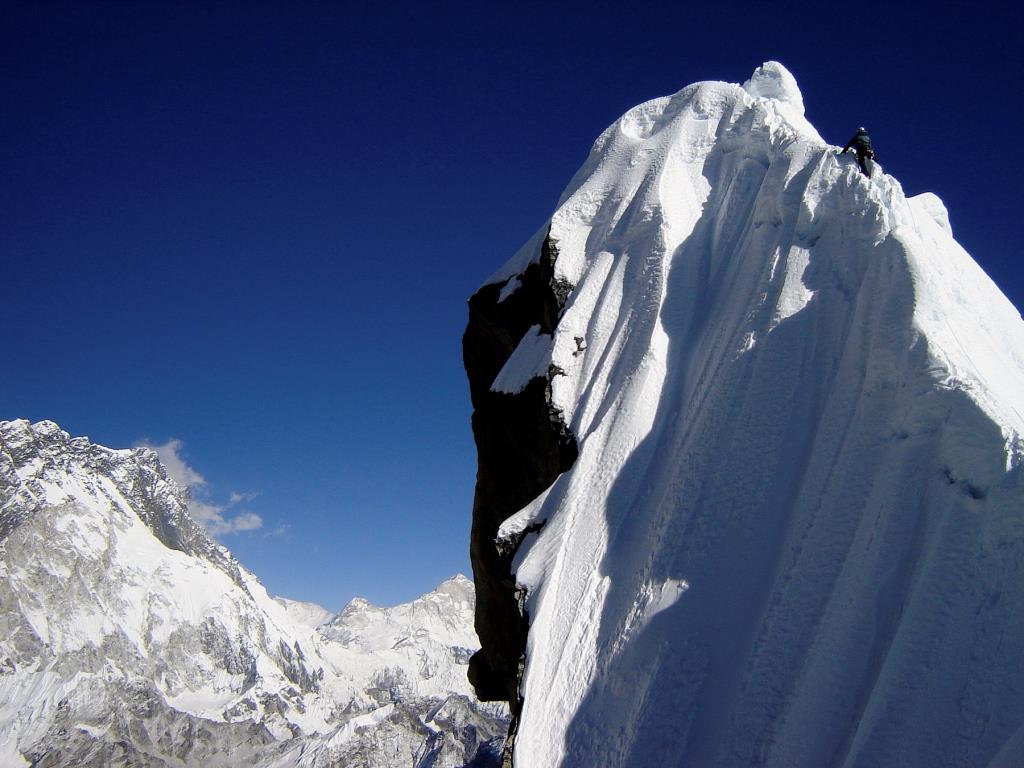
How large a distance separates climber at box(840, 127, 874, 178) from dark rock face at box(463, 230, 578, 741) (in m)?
8.07

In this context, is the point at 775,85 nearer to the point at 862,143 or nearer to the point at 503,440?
the point at 862,143

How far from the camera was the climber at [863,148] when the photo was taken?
15.3 metres

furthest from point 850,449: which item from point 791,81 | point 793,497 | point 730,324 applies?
point 791,81

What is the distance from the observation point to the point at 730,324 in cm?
1499

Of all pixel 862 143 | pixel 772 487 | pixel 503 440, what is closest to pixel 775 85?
pixel 862 143

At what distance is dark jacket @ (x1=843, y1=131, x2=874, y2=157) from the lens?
50.8 feet

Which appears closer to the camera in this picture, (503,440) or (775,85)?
(503,440)

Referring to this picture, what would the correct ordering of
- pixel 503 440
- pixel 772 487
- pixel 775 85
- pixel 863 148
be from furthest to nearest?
pixel 775 85 → pixel 503 440 → pixel 863 148 → pixel 772 487

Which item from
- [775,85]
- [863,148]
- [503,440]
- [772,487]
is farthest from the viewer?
[775,85]

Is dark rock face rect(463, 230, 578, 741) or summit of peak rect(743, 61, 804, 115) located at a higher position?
summit of peak rect(743, 61, 804, 115)

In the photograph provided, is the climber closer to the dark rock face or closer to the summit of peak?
the dark rock face

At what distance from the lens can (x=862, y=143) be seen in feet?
51.3

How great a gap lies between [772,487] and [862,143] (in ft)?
29.6

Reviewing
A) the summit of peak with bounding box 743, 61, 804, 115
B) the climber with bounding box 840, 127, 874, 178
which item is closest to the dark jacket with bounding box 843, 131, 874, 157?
the climber with bounding box 840, 127, 874, 178
